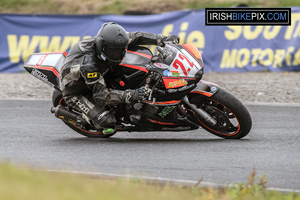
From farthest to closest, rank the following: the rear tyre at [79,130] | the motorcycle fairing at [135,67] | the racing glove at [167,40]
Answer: the rear tyre at [79,130] → the racing glove at [167,40] → the motorcycle fairing at [135,67]

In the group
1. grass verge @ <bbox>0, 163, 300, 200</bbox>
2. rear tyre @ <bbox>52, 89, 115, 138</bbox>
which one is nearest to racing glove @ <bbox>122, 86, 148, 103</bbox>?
rear tyre @ <bbox>52, 89, 115, 138</bbox>

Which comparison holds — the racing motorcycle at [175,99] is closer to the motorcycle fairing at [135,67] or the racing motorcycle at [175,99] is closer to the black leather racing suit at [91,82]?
the motorcycle fairing at [135,67]

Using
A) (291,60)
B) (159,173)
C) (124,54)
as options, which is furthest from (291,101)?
(159,173)

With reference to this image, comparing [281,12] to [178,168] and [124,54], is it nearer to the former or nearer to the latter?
[124,54]

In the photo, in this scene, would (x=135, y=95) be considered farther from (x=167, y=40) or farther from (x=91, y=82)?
(x=167, y=40)

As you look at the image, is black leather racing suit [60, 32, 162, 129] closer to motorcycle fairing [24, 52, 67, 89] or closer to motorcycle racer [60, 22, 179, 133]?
motorcycle racer [60, 22, 179, 133]

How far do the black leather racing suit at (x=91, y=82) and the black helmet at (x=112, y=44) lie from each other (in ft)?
0.59

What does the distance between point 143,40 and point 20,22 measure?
28.2 feet

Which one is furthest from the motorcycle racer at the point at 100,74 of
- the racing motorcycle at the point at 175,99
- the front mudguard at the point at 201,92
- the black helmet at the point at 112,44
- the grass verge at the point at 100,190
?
the grass verge at the point at 100,190

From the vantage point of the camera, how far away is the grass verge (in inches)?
147

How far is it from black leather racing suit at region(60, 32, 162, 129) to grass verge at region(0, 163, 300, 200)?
1805 mm

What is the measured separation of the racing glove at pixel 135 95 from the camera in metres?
6.56

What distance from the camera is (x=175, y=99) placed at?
669cm

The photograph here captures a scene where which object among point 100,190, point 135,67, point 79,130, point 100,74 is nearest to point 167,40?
point 135,67
